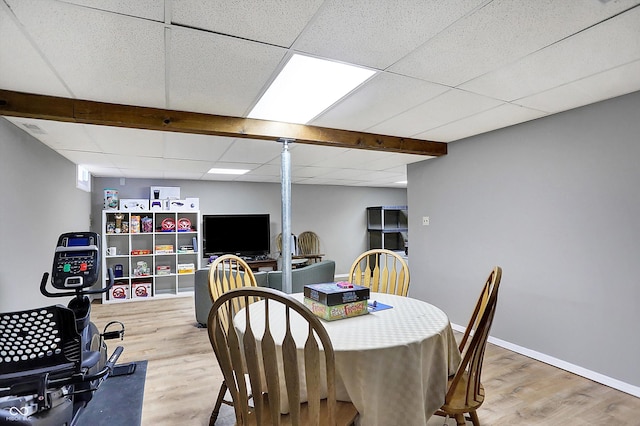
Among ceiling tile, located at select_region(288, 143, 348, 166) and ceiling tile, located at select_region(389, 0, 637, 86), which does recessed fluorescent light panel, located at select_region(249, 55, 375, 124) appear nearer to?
Result: ceiling tile, located at select_region(389, 0, 637, 86)

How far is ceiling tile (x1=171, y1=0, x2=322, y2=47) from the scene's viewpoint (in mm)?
1440

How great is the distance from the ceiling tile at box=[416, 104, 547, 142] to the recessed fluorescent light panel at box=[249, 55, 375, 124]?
1.33 metres

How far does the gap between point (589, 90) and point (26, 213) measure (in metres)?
4.54

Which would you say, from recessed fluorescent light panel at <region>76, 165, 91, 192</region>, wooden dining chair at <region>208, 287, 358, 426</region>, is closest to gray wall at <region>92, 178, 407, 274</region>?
recessed fluorescent light panel at <region>76, 165, 91, 192</region>

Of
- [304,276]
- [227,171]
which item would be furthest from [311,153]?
[227,171]

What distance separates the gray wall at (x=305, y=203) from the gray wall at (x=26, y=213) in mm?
2184

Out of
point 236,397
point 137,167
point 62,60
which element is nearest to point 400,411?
point 236,397

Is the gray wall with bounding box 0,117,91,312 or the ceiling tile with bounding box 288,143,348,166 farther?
the ceiling tile with bounding box 288,143,348,166

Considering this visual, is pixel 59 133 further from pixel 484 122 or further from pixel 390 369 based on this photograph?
pixel 484 122

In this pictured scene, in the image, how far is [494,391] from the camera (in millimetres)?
2562

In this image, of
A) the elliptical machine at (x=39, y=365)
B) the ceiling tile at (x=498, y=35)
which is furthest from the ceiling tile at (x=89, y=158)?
the ceiling tile at (x=498, y=35)

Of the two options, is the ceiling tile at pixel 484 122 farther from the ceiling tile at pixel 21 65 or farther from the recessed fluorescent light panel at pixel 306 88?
the ceiling tile at pixel 21 65

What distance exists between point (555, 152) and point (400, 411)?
2.73 meters

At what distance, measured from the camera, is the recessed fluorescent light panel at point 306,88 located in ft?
6.78
